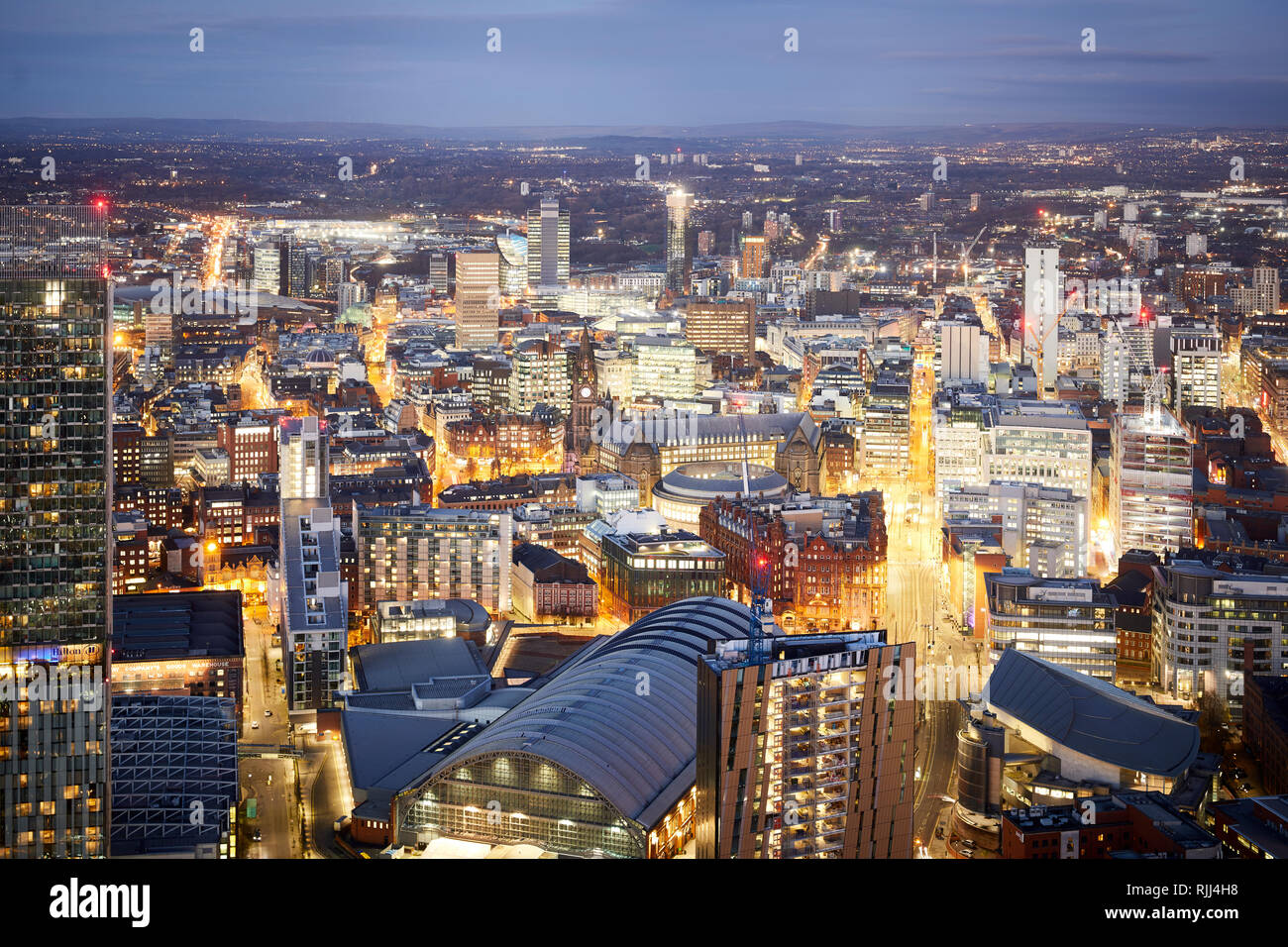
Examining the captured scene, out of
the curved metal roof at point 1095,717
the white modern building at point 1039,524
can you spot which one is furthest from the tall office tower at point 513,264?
the curved metal roof at point 1095,717

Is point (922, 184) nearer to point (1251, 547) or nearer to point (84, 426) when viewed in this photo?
point (1251, 547)

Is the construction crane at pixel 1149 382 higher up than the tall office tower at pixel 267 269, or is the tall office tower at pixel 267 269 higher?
the tall office tower at pixel 267 269

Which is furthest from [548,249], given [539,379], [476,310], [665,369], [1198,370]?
[1198,370]

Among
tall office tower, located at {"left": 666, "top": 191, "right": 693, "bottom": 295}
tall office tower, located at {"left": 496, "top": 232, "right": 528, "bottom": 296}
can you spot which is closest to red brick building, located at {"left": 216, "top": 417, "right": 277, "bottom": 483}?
tall office tower, located at {"left": 496, "top": 232, "right": 528, "bottom": 296}

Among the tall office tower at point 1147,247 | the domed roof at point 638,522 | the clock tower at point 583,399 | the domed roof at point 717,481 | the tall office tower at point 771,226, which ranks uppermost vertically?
the tall office tower at point 771,226

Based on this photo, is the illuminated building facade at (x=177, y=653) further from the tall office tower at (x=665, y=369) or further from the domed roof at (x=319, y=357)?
the tall office tower at (x=665, y=369)

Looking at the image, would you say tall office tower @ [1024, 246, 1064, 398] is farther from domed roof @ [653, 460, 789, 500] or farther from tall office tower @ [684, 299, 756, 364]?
domed roof @ [653, 460, 789, 500]
